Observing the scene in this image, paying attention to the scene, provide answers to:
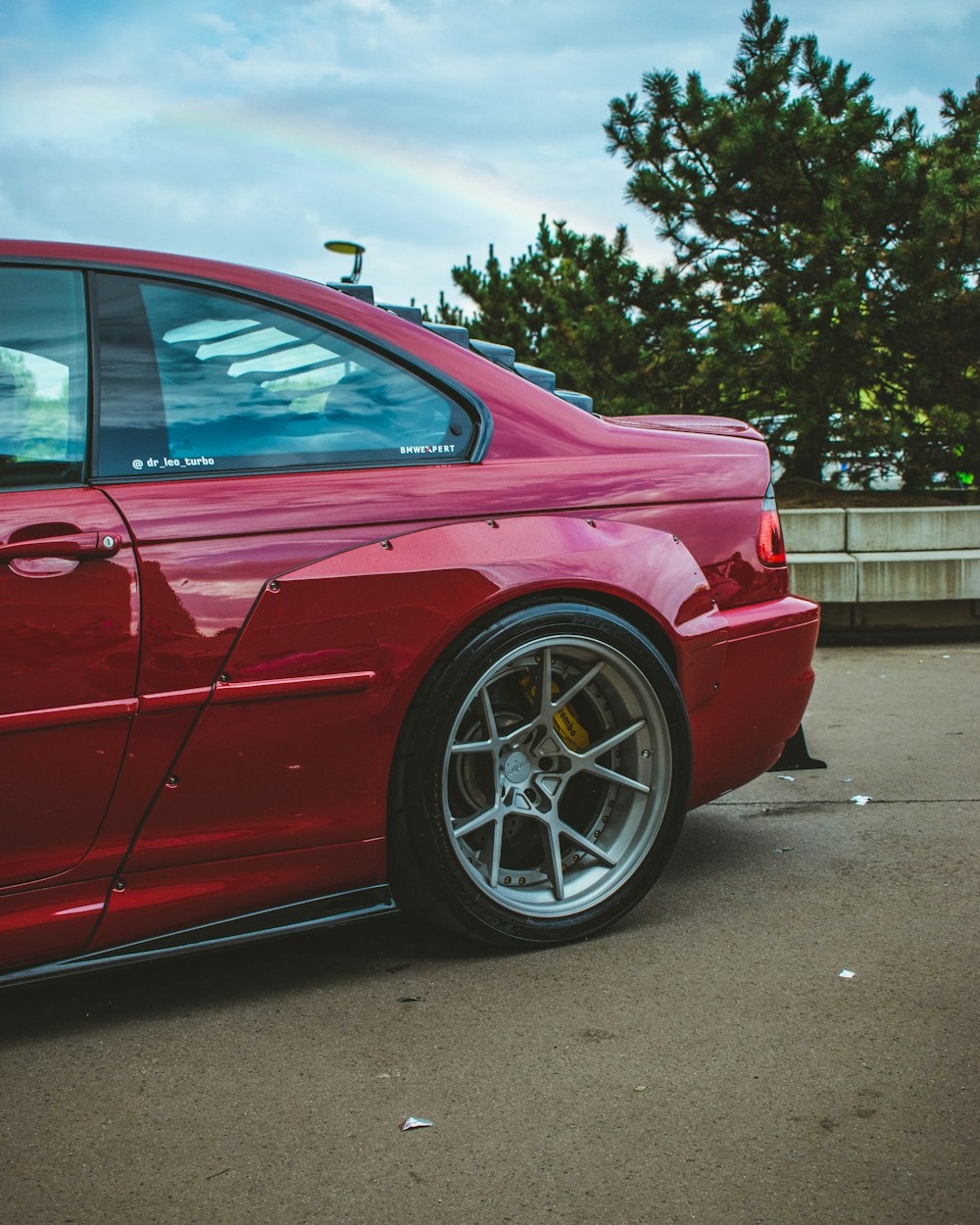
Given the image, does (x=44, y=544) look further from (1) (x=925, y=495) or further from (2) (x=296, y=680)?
(1) (x=925, y=495)

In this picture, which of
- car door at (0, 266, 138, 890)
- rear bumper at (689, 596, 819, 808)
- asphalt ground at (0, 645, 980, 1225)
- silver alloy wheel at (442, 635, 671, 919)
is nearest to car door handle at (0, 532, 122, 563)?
car door at (0, 266, 138, 890)

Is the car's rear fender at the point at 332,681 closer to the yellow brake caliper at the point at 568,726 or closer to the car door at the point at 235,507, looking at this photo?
the car door at the point at 235,507

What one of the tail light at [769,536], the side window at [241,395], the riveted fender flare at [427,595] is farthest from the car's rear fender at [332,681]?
the tail light at [769,536]

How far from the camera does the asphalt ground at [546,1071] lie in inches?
77.9

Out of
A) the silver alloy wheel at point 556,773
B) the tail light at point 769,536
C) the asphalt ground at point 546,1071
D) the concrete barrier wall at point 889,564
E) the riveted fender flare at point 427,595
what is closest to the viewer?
the asphalt ground at point 546,1071

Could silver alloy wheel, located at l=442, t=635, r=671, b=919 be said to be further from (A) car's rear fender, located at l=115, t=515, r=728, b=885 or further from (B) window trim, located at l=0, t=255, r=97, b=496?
(B) window trim, located at l=0, t=255, r=97, b=496

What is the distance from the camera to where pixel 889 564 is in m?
7.34

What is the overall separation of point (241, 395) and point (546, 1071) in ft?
4.85

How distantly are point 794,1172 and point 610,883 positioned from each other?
3.45 ft

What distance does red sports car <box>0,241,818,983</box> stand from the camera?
240 centimetres

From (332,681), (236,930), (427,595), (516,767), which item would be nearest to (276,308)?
(427,595)

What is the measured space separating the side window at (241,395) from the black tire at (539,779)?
487mm

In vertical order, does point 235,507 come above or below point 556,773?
above

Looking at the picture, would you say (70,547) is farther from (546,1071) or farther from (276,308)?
(546,1071)
